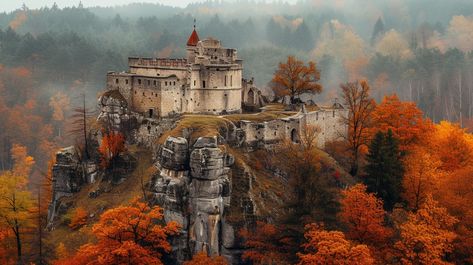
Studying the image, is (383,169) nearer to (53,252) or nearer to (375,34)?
(53,252)

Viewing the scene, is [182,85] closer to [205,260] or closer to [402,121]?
[205,260]

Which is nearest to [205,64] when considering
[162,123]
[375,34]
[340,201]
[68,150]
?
[162,123]

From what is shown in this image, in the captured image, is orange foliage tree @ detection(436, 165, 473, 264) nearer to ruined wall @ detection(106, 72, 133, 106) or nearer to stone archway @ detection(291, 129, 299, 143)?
stone archway @ detection(291, 129, 299, 143)

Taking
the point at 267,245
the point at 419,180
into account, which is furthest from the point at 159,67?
the point at 419,180

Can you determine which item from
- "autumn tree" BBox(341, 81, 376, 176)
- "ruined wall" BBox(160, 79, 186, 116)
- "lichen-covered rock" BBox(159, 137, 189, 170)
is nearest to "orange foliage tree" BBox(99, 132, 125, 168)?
"ruined wall" BBox(160, 79, 186, 116)

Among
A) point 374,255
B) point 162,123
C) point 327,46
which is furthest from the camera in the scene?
point 327,46

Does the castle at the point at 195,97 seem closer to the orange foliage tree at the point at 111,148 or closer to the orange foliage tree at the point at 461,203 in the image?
the orange foliage tree at the point at 111,148

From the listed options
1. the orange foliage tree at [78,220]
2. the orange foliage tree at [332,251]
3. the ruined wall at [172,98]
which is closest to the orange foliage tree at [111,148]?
the ruined wall at [172,98]
